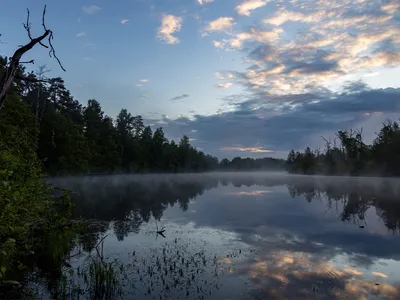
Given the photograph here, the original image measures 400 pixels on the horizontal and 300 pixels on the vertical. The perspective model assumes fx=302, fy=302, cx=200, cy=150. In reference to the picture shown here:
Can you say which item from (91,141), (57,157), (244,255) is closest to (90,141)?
(91,141)

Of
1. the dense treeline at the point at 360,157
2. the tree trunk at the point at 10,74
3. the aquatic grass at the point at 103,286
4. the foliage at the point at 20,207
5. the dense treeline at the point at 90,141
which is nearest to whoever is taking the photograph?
the tree trunk at the point at 10,74

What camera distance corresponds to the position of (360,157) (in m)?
132

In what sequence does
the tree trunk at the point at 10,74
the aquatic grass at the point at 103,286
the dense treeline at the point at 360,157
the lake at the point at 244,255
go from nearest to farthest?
the tree trunk at the point at 10,74
the aquatic grass at the point at 103,286
the lake at the point at 244,255
the dense treeline at the point at 360,157

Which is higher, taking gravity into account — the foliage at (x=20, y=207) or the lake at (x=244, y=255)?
the foliage at (x=20, y=207)

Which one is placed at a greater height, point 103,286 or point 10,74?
point 10,74

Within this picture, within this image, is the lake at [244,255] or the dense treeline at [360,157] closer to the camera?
the lake at [244,255]

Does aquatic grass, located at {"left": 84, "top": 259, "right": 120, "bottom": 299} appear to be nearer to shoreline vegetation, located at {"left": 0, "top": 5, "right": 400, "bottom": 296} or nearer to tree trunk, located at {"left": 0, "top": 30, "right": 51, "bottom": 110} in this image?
shoreline vegetation, located at {"left": 0, "top": 5, "right": 400, "bottom": 296}

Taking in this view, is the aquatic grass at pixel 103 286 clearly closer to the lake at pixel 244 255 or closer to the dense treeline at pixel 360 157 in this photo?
the lake at pixel 244 255

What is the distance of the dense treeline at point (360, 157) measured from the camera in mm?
110031

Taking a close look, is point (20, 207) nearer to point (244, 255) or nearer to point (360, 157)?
point (244, 255)

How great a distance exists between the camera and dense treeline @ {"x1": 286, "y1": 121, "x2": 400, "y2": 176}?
110m

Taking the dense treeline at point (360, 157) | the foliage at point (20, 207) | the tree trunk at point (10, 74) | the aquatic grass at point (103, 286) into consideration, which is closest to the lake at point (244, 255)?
the aquatic grass at point (103, 286)

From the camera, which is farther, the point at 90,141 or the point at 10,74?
the point at 90,141

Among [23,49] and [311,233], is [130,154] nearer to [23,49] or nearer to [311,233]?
[311,233]
